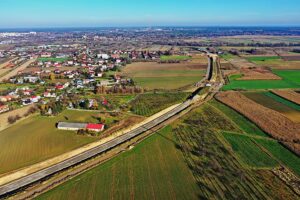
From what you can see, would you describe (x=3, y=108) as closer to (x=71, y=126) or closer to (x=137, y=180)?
(x=71, y=126)

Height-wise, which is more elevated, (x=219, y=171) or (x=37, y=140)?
(x=37, y=140)

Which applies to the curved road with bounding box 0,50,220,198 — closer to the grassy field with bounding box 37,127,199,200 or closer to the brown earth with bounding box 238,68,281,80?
the grassy field with bounding box 37,127,199,200

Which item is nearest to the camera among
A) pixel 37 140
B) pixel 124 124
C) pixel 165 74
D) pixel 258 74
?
pixel 37 140

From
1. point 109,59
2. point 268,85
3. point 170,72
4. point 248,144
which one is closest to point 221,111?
point 248,144

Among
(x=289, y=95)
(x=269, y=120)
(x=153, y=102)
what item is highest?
(x=289, y=95)

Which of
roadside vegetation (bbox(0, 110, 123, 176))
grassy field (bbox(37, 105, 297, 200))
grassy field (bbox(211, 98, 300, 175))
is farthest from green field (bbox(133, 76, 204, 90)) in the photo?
grassy field (bbox(37, 105, 297, 200))

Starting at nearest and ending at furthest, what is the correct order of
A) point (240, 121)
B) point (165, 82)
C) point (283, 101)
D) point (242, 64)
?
point (240, 121) → point (283, 101) → point (165, 82) → point (242, 64)

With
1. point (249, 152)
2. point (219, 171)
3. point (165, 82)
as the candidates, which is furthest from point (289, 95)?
point (219, 171)

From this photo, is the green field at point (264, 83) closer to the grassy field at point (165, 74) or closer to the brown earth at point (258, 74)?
the brown earth at point (258, 74)

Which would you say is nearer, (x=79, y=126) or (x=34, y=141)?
(x=34, y=141)
